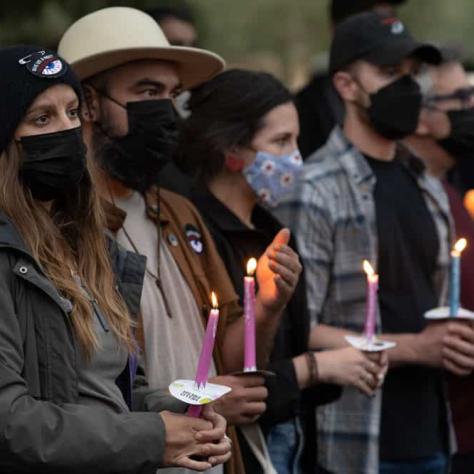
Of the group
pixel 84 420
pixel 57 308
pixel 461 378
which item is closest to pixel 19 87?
pixel 57 308

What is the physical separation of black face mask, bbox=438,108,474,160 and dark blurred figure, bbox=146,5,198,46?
1326mm

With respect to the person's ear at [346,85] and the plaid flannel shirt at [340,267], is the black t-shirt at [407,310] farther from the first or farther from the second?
the person's ear at [346,85]

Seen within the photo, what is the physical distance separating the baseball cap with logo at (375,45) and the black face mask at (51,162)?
2294 millimetres

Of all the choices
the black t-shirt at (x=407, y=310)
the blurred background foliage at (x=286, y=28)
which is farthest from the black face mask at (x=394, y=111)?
the blurred background foliage at (x=286, y=28)

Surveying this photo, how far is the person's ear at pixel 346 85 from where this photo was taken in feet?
Result: 18.5

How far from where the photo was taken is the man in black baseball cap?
5.14m

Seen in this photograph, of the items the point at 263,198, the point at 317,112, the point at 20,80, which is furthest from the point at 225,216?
the point at 317,112

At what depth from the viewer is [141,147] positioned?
4426 mm

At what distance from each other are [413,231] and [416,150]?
1198 mm

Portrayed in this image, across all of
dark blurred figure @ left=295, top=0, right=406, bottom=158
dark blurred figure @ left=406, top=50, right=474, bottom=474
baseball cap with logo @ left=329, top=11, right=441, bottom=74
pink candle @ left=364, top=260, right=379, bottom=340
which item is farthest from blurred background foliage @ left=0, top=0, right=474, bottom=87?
pink candle @ left=364, top=260, right=379, bottom=340

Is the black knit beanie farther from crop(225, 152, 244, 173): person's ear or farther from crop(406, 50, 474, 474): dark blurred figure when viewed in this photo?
crop(406, 50, 474, 474): dark blurred figure

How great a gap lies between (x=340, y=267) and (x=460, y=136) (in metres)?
1.49

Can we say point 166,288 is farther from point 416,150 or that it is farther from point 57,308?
point 416,150

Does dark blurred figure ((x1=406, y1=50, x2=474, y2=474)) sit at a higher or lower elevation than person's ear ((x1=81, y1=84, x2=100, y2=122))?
lower
